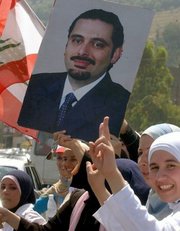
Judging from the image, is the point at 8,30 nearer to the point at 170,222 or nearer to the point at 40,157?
the point at 170,222

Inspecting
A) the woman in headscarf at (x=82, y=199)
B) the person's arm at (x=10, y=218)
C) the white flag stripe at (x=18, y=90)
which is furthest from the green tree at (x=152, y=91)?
the woman in headscarf at (x=82, y=199)

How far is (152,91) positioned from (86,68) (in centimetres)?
4301

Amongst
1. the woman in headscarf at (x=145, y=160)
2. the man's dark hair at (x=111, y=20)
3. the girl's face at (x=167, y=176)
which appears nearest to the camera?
the girl's face at (x=167, y=176)

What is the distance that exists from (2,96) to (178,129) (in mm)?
2201

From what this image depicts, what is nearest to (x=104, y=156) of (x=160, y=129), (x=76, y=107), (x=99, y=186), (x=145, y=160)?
(x=99, y=186)

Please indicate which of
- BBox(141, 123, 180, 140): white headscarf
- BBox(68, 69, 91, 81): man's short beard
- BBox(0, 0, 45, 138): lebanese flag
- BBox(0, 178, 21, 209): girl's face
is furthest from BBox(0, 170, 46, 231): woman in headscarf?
BBox(141, 123, 180, 140): white headscarf

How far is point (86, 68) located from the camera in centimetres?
395

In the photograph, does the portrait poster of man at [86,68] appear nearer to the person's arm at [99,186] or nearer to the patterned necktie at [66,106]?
the patterned necktie at [66,106]

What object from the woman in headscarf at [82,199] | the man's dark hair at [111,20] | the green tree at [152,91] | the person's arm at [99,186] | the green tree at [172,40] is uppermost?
the green tree at [172,40]

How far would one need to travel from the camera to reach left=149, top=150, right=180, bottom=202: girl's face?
253cm

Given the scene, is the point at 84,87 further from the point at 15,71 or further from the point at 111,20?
the point at 15,71

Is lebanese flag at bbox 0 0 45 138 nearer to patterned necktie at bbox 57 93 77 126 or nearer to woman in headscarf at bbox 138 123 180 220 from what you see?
patterned necktie at bbox 57 93 77 126

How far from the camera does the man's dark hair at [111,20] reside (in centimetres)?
395

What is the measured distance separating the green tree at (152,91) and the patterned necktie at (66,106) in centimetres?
4101
